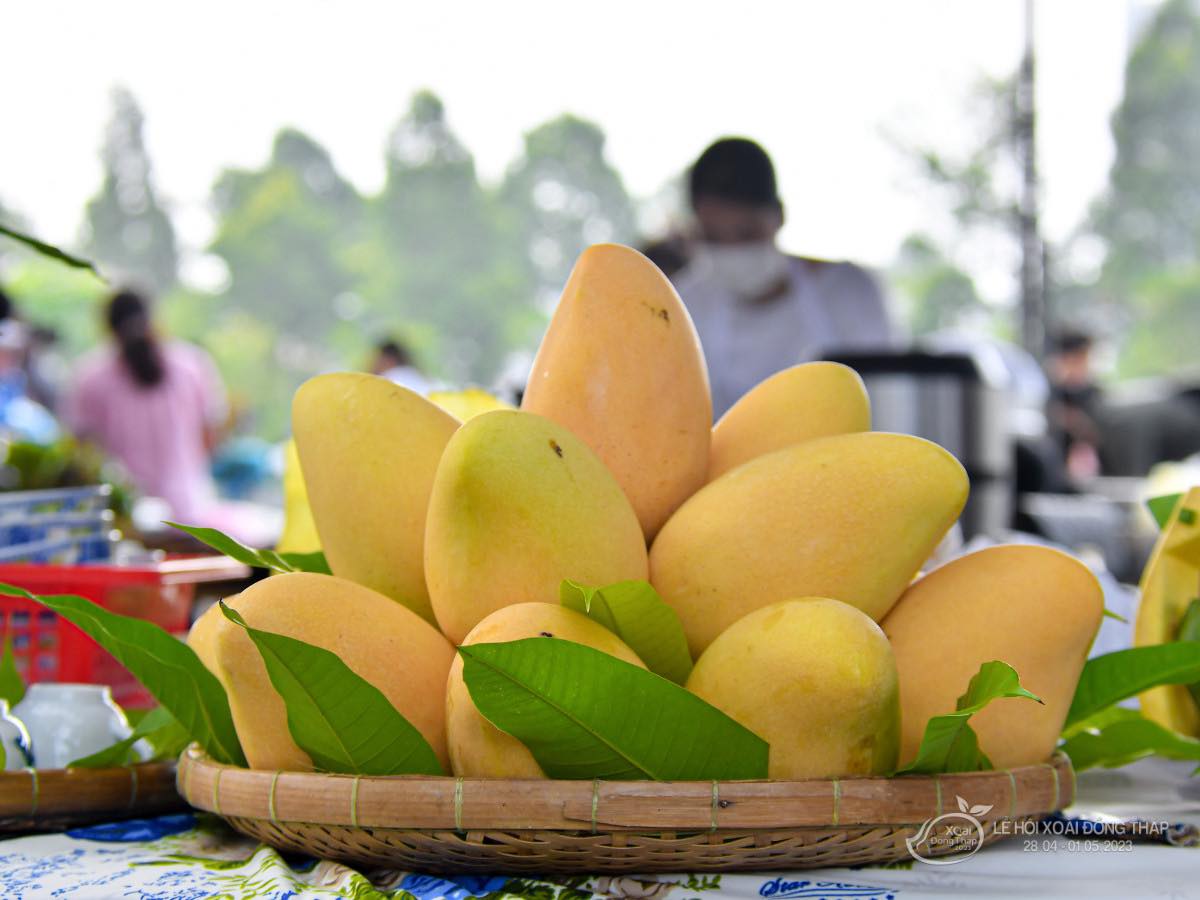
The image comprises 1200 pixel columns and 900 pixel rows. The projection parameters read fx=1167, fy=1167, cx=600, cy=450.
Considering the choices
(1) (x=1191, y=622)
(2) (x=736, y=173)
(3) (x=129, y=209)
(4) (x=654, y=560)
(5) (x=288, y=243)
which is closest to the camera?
(4) (x=654, y=560)

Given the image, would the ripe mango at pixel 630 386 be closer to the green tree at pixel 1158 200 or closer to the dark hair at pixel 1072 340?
the dark hair at pixel 1072 340

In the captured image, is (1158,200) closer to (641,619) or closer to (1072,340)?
(1072,340)

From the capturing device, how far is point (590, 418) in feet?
1.88

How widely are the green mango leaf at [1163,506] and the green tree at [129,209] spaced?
43.6ft

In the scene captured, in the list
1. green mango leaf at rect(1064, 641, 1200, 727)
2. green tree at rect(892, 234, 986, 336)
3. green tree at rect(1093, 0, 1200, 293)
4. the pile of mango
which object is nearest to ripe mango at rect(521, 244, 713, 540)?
the pile of mango

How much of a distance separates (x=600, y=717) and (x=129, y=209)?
1439 centimetres

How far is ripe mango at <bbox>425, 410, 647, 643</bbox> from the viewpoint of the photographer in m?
0.48

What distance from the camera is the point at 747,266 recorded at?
89.7 inches

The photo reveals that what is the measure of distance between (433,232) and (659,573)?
14.5 meters

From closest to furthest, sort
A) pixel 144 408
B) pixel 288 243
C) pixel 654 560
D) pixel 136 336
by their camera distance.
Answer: pixel 654 560, pixel 136 336, pixel 144 408, pixel 288 243

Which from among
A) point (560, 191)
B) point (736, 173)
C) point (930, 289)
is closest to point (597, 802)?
point (736, 173)

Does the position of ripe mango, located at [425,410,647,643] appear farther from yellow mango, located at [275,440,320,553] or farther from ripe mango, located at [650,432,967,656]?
yellow mango, located at [275,440,320,553]

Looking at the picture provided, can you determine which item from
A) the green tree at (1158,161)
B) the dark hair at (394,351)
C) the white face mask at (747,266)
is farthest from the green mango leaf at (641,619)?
the green tree at (1158,161)

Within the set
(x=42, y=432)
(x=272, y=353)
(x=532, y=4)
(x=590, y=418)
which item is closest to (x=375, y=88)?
(x=532, y=4)
